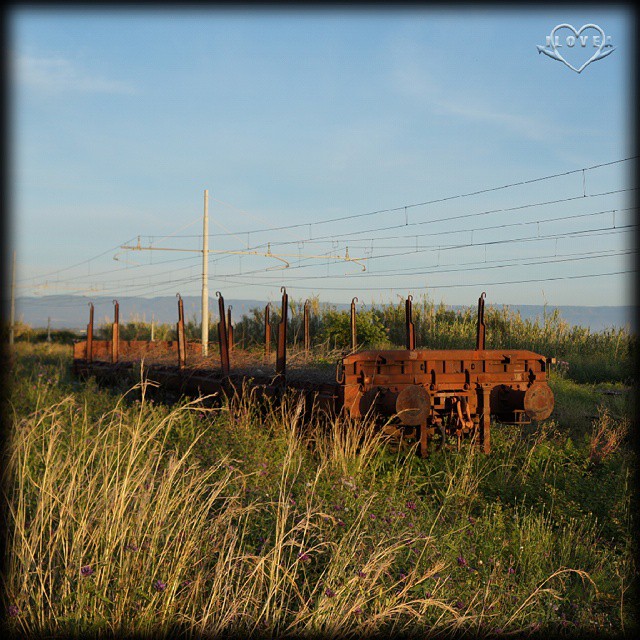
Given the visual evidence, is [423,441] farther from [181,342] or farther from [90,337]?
[90,337]

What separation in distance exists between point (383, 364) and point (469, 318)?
50.2ft

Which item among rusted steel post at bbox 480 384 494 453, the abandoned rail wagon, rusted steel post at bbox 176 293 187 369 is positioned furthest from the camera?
rusted steel post at bbox 176 293 187 369

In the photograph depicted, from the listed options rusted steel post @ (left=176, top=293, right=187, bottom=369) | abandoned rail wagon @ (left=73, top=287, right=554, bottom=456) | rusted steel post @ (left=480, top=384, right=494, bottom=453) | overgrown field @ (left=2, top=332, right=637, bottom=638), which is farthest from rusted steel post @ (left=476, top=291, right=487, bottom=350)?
rusted steel post @ (left=176, top=293, right=187, bottom=369)

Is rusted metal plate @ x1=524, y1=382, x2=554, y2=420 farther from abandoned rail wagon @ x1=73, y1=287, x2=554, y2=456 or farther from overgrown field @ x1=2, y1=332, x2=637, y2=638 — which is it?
overgrown field @ x1=2, y1=332, x2=637, y2=638

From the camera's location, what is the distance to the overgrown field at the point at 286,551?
348 centimetres

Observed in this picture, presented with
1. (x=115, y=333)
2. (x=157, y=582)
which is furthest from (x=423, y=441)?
(x=115, y=333)

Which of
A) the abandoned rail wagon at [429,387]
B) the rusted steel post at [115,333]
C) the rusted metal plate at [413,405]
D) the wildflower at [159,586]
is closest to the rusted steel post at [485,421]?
the abandoned rail wagon at [429,387]

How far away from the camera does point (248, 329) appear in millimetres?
25469

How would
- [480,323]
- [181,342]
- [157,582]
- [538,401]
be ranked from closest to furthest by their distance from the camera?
[157,582] → [538,401] → [480,323] → [181,342]

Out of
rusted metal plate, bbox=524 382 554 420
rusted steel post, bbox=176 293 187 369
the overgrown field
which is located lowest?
the overgrown field

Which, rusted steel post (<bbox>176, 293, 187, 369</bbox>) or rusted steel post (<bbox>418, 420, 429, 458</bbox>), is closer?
rusted steel post (<bbox>418, 420, 429, 458</bbox>)

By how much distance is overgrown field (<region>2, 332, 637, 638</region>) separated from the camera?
137 inches

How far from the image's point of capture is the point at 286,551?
14.4 ft

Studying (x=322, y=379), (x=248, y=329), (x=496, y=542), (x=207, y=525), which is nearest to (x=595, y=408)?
(x=322, y=379)
